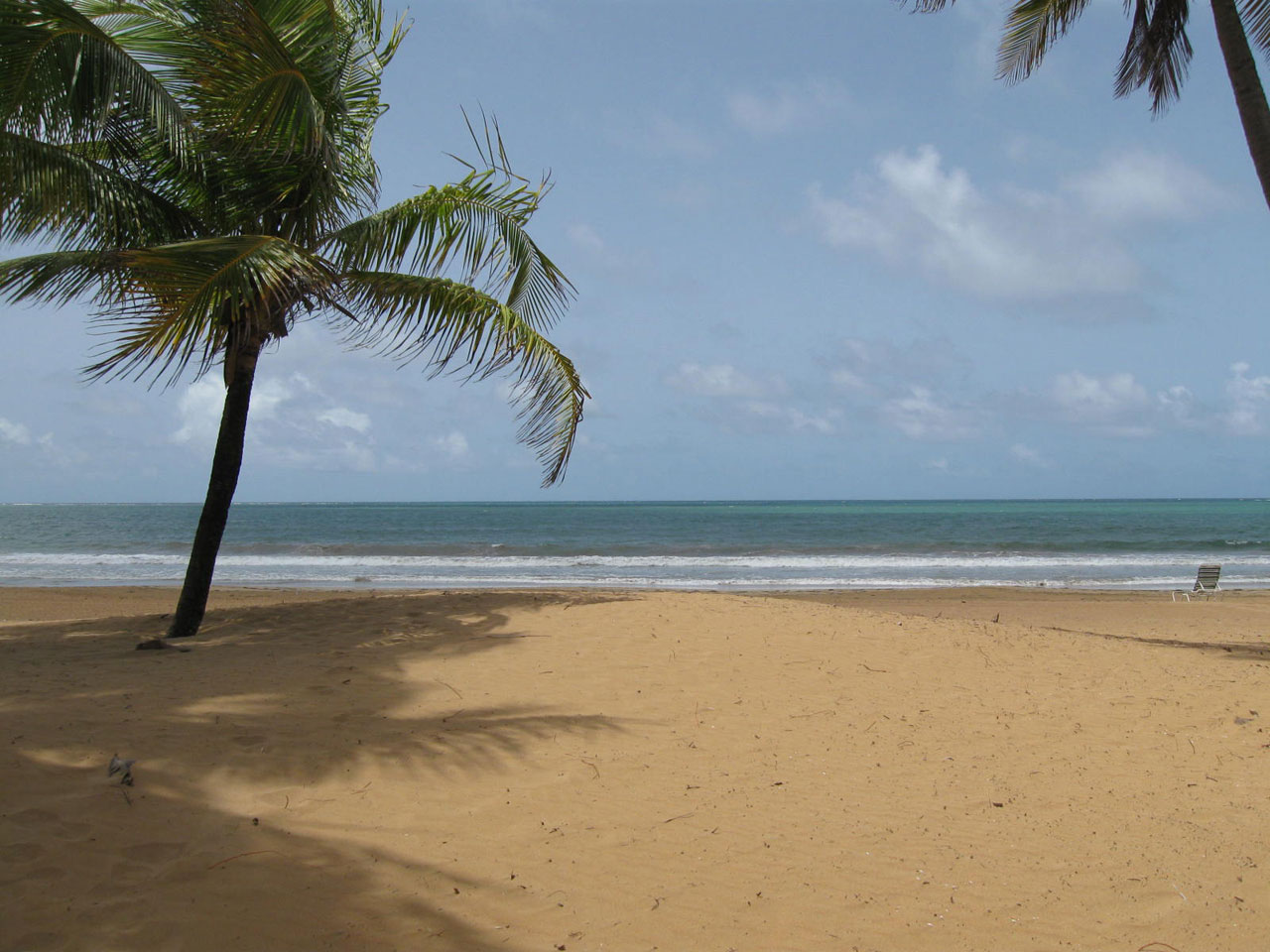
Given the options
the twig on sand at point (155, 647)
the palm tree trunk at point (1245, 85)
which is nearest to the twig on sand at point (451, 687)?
the twig on sand at point (155, 647)

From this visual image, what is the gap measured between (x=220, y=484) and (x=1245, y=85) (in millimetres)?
A: 10663

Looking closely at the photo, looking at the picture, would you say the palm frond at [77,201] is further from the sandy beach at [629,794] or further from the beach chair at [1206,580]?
the beach chair at [1206,580]

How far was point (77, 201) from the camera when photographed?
6.77m

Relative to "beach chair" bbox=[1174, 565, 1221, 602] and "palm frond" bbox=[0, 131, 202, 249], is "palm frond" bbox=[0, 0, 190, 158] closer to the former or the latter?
"palm frond" bbox=[0, 131, 202, 249]

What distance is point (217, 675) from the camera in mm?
5586

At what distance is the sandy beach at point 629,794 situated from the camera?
9.48ft

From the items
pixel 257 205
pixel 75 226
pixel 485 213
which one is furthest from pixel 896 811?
pixel 75 226

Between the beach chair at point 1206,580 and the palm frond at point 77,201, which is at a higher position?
the palm frond at point 77,201

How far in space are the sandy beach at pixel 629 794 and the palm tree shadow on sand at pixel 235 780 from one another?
1 cm

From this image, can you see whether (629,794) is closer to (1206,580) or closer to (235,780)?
(235,780)

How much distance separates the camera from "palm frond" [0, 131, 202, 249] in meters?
6.35

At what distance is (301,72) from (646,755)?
580cm

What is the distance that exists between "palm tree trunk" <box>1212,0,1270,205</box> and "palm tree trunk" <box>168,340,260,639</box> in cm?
981

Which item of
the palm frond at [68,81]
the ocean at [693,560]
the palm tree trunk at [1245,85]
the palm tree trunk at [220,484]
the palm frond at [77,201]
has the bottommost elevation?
the ocean at [693,560]
